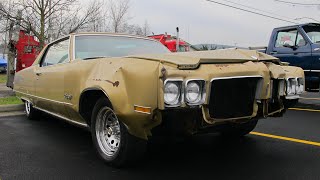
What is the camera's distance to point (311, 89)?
390 inches

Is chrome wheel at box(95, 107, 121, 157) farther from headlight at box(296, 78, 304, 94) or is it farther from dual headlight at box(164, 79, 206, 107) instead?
headlight at box(296, 78, 304, 94)

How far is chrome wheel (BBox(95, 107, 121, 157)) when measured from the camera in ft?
14.6

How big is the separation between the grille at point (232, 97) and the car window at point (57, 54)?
251 centimetres

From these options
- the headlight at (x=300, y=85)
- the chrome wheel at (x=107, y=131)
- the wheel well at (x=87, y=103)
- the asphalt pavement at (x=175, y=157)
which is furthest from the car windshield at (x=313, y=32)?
the chrome wheel at (x=107, y=131)

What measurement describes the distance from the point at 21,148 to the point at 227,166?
2.80 meters

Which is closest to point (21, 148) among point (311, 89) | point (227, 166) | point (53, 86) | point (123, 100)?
point (53, 86)

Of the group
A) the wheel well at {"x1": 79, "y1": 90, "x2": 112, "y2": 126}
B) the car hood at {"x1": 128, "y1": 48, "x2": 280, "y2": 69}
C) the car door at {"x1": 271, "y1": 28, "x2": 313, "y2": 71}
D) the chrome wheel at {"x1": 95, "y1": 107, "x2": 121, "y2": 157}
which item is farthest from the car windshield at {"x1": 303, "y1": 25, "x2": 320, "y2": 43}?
the chrome wheel at {"x1": 95, "y1": 107, "x2": 121, "y2": 157}

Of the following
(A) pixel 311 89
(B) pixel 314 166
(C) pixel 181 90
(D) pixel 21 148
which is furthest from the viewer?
(A) pixel 311 89

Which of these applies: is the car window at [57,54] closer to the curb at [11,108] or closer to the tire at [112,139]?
the tire at [112,139]

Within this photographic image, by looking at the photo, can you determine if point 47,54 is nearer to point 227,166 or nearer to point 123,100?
point 123,100

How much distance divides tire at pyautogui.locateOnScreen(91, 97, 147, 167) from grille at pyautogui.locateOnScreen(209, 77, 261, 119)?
0.85 meters

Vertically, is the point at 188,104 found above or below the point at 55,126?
above

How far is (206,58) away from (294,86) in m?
1.23

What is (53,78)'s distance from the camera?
568cm
